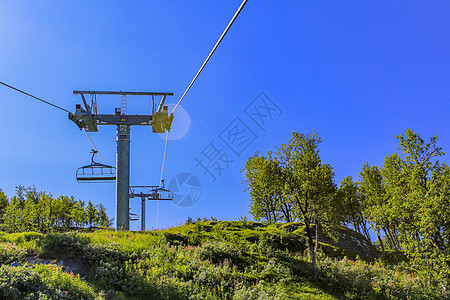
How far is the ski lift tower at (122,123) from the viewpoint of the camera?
17.1 metres

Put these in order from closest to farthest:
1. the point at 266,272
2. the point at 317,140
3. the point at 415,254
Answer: the point at 266,272 → the point at 415,254 → the point at 317,140

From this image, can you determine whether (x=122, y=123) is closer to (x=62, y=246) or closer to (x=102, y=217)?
(x=62, y=246)

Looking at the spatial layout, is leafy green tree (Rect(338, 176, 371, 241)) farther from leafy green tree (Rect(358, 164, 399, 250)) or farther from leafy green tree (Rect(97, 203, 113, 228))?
leafy green tree (Rect(97, 203, 113, 228))

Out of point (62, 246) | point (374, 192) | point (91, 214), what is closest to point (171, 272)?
point (62, 246)

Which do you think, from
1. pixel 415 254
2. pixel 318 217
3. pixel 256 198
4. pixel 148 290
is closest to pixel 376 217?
pixel 415 254

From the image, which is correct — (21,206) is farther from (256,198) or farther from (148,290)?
(148,290)

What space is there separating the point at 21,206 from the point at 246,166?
1456 inches

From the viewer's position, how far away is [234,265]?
40.6 feet

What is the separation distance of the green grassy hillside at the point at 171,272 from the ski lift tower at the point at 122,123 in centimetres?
252

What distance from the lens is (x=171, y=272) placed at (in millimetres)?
10727

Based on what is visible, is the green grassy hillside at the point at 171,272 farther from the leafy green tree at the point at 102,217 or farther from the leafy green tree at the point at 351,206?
the leafy green tree at the point at 102,217

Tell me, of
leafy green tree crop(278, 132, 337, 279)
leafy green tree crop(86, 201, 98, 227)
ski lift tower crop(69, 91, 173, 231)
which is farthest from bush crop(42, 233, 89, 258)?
leafy green tree crop(86, 201, 98, 227)

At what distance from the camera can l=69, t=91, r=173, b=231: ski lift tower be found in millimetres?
17078

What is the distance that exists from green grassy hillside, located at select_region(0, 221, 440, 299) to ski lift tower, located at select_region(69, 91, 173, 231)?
2522 mm
